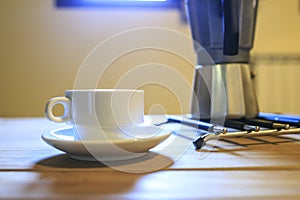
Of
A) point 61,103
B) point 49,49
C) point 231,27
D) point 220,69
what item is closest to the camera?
point 61,103

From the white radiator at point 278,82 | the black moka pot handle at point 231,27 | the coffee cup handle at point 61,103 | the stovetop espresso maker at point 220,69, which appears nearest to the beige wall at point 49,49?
the white radiator at point 278,82

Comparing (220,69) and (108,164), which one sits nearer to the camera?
(108,164)

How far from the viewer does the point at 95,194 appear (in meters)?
0.23

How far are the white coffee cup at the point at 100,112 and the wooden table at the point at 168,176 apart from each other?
0.15 ft

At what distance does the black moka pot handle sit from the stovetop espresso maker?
1.7 inches

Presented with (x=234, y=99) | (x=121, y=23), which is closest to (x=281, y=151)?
(x=234, y=99)

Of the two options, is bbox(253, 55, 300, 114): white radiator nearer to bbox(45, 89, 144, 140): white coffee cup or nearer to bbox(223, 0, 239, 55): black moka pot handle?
bbox(223, 0, 239, 55): black moka pot handle

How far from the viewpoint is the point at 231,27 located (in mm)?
572

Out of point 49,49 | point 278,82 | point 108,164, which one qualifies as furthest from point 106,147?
point 278,82

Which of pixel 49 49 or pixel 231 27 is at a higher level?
pixel 231 27

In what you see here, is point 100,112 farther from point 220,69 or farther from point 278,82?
point 278,82

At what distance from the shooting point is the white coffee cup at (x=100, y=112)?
372 millimetres

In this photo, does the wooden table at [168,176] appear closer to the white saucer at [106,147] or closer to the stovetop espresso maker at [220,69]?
the white saucer at [106,147]

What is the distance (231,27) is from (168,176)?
396 mm
